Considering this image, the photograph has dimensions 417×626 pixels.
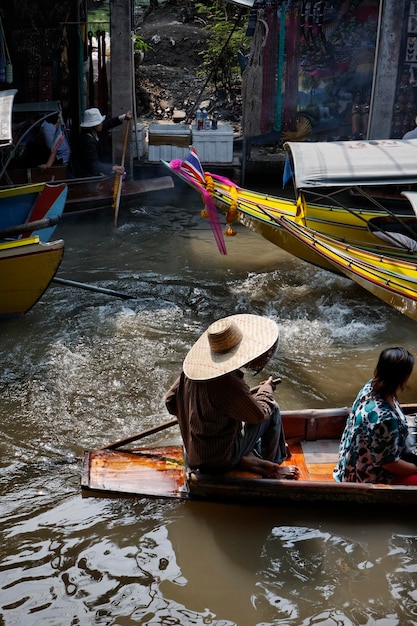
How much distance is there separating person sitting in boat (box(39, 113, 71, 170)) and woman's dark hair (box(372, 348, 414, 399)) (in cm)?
736

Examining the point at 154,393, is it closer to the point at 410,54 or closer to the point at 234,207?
the point at 234,207

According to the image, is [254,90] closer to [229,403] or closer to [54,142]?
[54,142]

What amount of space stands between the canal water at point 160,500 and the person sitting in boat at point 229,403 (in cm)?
42

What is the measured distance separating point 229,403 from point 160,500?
43.4 inches

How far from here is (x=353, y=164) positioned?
7.16 meters

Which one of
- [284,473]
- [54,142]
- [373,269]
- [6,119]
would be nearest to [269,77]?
[54,142]

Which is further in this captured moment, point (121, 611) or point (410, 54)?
point (410, 54)

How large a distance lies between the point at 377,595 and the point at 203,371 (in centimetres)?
163

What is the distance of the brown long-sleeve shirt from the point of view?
398cm

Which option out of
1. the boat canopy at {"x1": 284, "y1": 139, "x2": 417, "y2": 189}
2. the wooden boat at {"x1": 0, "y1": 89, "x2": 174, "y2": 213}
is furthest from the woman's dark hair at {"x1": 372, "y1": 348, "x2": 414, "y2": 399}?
the wooden boat at {"x1": 0, "y1": 89, "x2": 174, "y2": 213}

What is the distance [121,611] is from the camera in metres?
3.84

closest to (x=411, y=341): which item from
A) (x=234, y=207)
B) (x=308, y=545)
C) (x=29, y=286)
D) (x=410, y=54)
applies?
(x=234, y=207)

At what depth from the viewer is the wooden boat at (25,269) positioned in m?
7.05

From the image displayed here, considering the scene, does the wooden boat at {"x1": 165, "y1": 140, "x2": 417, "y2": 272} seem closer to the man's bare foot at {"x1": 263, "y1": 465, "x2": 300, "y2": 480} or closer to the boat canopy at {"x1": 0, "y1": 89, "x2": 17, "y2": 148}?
the boat canopy at {"x1": 0, "y1": 89, "x2": 17, "y2": 148}
